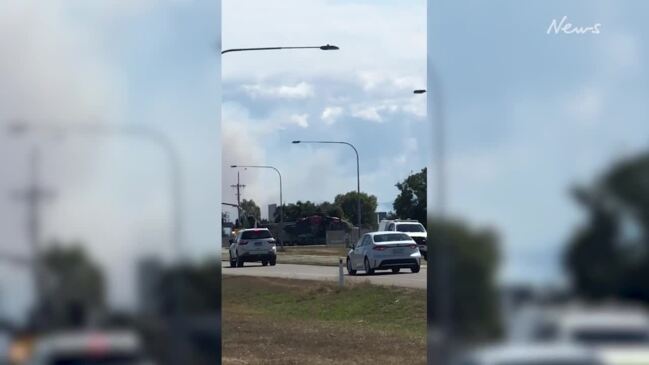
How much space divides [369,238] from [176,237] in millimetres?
14969

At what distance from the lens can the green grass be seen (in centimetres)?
1447

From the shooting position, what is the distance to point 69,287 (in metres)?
4.77

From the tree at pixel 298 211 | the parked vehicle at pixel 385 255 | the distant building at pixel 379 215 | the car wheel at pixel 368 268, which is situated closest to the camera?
the tree at pixel 298 211

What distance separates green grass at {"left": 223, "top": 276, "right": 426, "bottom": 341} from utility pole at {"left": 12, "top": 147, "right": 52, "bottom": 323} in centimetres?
841

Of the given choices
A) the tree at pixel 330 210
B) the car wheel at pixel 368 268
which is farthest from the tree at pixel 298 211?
the car wheel at pixel 368 268

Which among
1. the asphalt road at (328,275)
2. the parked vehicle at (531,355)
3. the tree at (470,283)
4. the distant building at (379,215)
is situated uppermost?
the distant building at (379,215)

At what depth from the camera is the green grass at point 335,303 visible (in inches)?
570

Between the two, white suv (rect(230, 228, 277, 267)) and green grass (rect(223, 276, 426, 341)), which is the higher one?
white suv (rect(230, 228, 277, 267))

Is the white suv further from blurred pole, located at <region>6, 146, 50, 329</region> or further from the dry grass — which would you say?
blurred pole, located at <region>6, 146, 50, 329</region>

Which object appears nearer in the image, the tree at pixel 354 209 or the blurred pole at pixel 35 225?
the blurred pole at pixel 35 225

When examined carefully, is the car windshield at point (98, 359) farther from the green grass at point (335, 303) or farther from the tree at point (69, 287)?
the green grass at point (335, 303)

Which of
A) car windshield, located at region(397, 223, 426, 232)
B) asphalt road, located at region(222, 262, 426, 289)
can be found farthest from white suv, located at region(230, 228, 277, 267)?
car windshield, located at region(397, 223, 426, 232)

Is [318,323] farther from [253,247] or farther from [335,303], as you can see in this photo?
[253,247]

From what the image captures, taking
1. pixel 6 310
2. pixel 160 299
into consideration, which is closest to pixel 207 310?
pixel 160 299
